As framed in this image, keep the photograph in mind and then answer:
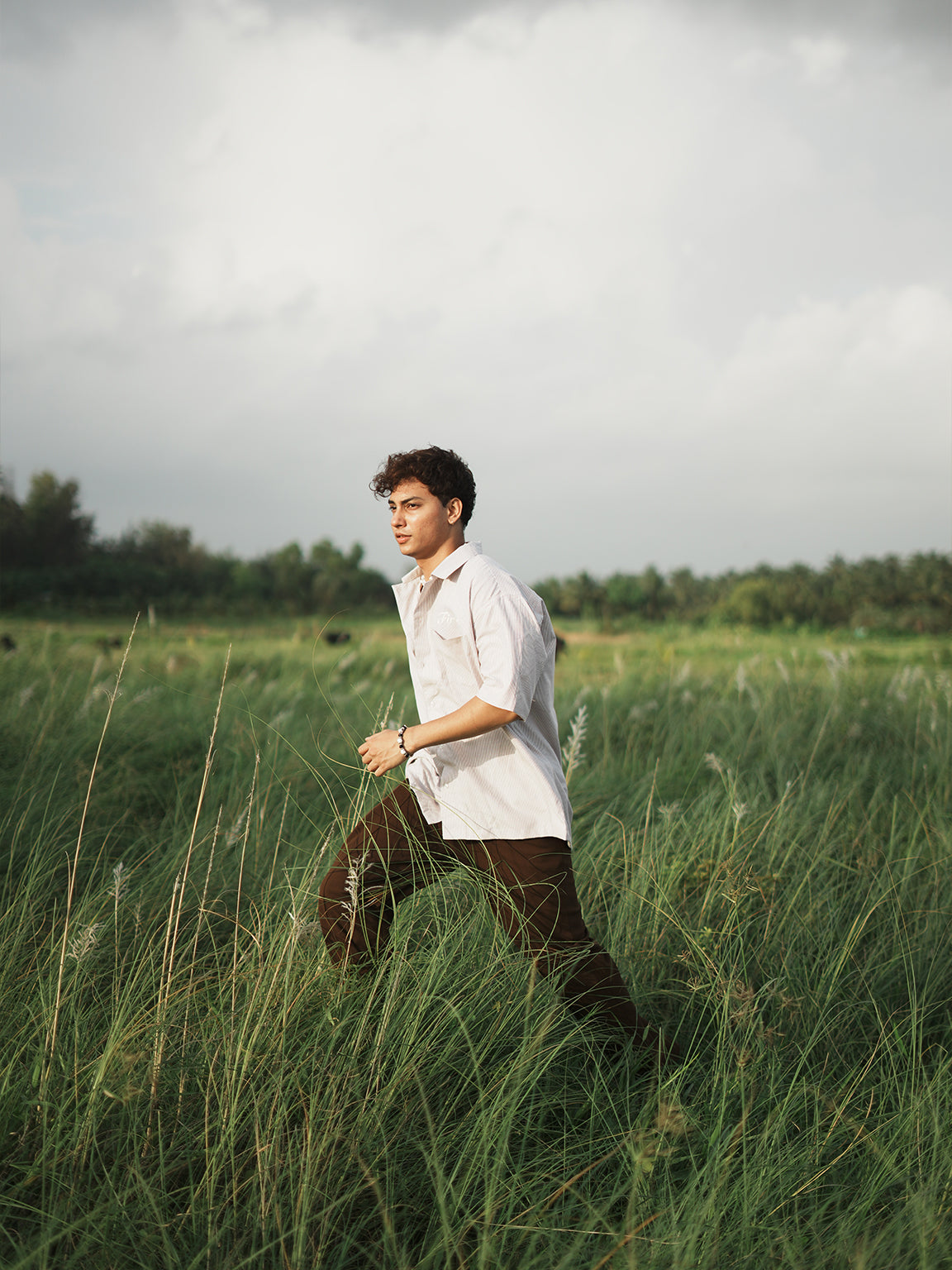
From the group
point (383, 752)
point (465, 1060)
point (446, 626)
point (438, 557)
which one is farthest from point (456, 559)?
point (465, 1060)

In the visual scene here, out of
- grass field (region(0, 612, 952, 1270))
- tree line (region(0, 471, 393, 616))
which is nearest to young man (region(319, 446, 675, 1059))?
grass field (region(0, 612, 952, 1270))

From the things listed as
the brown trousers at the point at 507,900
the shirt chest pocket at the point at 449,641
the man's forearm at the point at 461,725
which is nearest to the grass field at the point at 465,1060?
the brown trousers at the point at 507,900

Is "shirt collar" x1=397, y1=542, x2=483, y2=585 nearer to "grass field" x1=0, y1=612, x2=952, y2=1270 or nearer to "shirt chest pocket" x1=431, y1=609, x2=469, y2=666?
"shirt chest pocket" x1=431, y1=609, x2=469, y2=666

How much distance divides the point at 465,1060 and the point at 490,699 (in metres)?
0.95

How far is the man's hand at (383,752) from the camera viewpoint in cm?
219

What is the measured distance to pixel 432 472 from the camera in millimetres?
2465

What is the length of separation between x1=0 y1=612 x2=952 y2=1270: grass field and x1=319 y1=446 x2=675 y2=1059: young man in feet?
0.44

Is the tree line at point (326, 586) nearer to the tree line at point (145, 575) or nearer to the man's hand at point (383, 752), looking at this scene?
the tree line at point (145, 575)

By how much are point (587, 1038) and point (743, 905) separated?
1358 mm

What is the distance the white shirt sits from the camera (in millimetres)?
2189

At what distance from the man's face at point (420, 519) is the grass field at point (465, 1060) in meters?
0.67

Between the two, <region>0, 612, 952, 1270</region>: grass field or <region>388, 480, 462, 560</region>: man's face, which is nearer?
<region>0, 612, 952, 1270</region>: grass field

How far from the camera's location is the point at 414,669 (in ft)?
8.43

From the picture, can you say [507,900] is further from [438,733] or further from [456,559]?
[456,559]
